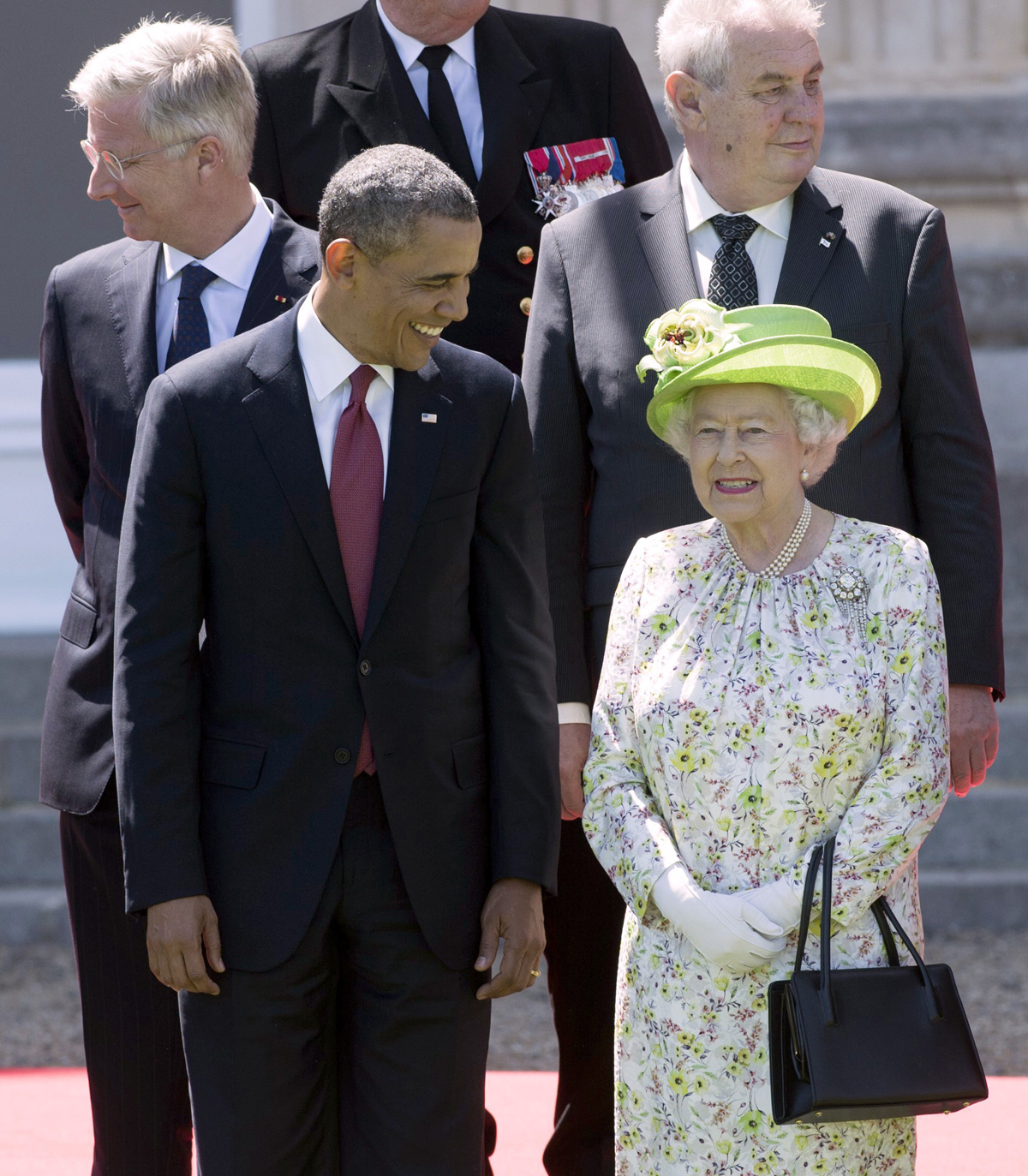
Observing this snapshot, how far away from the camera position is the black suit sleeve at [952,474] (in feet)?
9.46

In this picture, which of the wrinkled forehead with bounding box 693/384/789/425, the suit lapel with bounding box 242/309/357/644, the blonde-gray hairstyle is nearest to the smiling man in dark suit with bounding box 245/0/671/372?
the blonde-gray hairstyle

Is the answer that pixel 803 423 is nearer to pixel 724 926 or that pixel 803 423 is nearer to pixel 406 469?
pixel 406 469

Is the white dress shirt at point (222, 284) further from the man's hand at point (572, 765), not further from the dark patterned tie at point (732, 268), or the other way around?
the man's hand at point (572, 765)

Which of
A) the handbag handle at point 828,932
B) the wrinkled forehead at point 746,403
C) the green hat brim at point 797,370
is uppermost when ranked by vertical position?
the green hat brim at point 797,370

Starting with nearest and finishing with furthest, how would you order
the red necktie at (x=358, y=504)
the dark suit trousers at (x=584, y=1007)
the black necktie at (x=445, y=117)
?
the red necktie at (x=358, y=504)
the dark suit trousers at (x=584, y=1007)
the black necktie at (x=445, y=117)

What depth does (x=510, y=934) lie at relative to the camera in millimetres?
2439

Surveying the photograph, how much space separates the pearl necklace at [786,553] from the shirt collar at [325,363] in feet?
1.90

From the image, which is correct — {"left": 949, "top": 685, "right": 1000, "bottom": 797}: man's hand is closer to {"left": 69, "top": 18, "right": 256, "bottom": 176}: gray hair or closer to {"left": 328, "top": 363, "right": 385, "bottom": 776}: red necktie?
{"left": 328, "top": 363, "right": 385, "bottom": 776}: red necktie

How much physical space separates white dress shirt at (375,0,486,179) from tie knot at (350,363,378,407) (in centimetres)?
101

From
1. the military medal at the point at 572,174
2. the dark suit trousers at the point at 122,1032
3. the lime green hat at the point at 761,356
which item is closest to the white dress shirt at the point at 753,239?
the military medal at the point at 572,174

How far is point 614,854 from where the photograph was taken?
2.55m

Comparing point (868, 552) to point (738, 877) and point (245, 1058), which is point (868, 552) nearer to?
point (738, 877)

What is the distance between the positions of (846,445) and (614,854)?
0.81m

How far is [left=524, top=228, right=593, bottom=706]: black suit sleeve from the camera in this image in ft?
9.75
